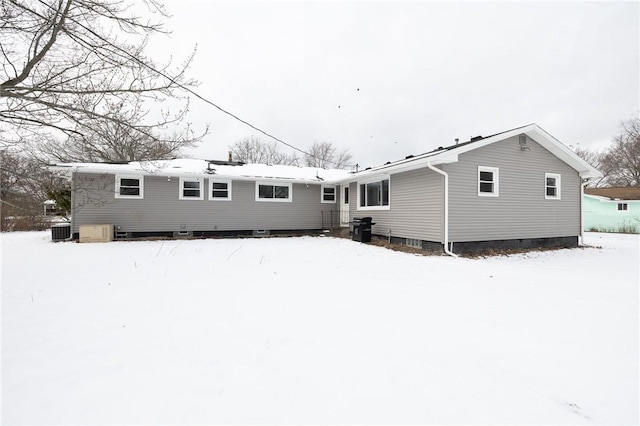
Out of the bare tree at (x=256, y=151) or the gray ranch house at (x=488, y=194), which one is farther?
the bare tree at (x=256, y=151)

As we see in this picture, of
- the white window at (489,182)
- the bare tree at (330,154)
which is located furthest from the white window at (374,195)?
the bare tree at (330,154)

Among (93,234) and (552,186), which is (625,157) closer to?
(552,186)

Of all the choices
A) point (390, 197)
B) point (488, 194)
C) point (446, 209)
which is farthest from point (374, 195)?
point (488, 194)

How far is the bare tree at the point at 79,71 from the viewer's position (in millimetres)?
3629

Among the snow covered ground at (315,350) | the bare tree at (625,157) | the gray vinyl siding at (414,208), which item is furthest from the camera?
the bare tree at (625,157)

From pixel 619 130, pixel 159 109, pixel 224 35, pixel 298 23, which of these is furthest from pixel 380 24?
pixel 619 130

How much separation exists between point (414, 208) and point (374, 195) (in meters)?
2.67

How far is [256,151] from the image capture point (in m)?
32.1

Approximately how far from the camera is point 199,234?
1221 cm

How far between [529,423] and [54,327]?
14.2 ft

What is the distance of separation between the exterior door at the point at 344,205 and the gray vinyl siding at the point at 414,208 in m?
2.57

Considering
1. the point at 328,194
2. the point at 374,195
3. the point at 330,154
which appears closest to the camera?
the point at 374,195

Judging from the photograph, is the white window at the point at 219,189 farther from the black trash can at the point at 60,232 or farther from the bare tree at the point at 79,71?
the bare tree at the point at 79,71

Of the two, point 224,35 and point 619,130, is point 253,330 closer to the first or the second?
point 224,35
